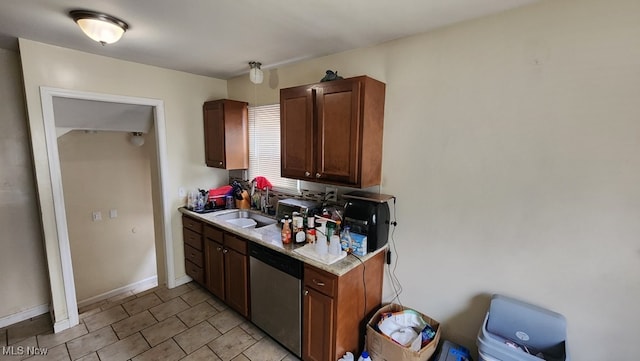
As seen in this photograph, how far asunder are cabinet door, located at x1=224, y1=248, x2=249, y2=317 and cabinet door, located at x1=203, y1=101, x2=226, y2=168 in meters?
1.11

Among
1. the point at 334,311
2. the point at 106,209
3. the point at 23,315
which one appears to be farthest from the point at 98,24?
the point at 106,209

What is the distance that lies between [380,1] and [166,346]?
9.67 feet

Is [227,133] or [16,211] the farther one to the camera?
[227,133]

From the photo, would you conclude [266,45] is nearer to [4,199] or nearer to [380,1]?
[380,1]

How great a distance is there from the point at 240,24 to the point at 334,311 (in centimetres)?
201

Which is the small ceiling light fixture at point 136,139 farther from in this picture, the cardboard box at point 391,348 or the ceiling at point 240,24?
the cardboard box at point 391,348

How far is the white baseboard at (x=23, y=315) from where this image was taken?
248cm

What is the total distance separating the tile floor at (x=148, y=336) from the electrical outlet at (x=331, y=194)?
1.31 m

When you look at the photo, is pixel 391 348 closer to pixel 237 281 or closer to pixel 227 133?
pixel 237 281

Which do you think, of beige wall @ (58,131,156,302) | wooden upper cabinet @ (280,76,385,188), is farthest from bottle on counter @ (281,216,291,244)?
beige wall @ (58,131,156,302)

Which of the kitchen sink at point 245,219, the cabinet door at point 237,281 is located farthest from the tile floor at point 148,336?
the kitchen sink at point 245,219

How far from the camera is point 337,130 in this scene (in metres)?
2.00

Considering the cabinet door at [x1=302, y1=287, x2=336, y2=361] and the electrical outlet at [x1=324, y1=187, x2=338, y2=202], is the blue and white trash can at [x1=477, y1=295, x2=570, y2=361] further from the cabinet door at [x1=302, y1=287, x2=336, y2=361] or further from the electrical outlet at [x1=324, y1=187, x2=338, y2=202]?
the electrical outlet at [x1=324, y1=187, x2=338, y2=202]

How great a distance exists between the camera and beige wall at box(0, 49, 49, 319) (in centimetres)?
237
